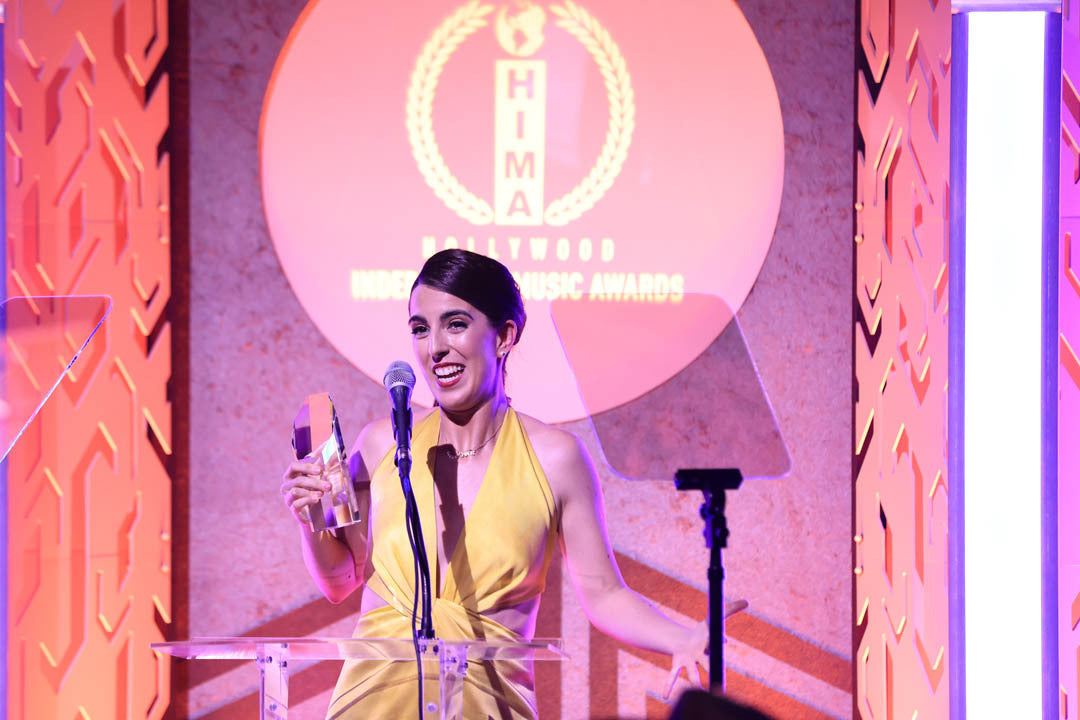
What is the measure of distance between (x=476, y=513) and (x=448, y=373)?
0.38 m

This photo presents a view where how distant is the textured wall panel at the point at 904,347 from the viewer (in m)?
2.99

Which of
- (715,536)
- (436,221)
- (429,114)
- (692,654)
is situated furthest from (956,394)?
(429,114)

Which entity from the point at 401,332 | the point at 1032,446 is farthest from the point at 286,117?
the point at 1032,446

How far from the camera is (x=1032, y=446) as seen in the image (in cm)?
299

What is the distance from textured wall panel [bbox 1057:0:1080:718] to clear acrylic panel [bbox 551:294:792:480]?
37.2 inches

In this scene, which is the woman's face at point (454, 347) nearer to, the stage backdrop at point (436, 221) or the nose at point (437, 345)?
the nose at point (437, 345)

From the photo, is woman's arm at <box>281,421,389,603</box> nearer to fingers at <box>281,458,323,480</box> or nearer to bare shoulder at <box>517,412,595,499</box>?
fingers at <box>281,458,323,480</box>

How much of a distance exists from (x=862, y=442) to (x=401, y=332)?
1.58 m

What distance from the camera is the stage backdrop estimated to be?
9.61 ft

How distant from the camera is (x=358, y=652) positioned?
1.69 m

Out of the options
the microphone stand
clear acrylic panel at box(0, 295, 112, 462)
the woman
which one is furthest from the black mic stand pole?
clear acrylic panel at box(0, 295, 112, 462)

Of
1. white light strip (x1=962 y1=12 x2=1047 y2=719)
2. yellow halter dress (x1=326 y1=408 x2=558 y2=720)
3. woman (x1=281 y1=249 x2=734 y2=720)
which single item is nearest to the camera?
yellow halter dress (x1=326 y1=408 x2=558 y2=720)

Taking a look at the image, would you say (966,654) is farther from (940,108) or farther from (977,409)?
(940,108)

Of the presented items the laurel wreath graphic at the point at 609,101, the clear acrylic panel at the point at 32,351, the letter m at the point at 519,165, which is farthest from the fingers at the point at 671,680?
the letter m at the point at 519,165
